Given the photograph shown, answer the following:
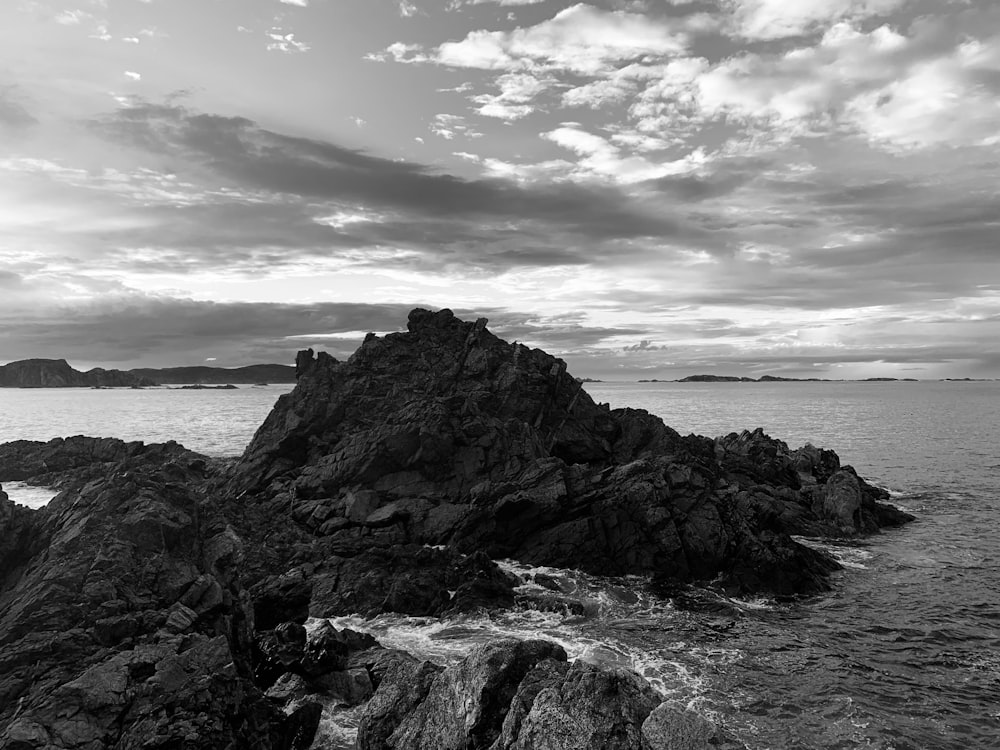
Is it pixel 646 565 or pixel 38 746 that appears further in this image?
pixel 646 565

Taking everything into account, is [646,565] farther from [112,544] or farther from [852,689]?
[112,544]

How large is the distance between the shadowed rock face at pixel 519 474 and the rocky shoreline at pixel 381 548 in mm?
210

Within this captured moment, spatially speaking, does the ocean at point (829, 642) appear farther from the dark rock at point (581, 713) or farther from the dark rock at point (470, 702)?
the dark rock at point (581, 713)

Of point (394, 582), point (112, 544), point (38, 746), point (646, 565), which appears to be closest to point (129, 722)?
point (38, 746)

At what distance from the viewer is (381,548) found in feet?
127

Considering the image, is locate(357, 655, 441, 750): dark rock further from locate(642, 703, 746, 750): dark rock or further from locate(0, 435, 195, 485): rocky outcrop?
locate(0, 435, 195, 485): rocky outcrop

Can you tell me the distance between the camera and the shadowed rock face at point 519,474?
133 feet

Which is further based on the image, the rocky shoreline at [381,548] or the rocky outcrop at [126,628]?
the rocky outcrop at [126,628]

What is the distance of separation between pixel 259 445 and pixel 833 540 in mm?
50566

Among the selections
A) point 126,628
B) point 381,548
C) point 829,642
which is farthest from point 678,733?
point 381,548

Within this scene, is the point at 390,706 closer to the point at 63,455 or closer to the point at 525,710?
the point at 525,710

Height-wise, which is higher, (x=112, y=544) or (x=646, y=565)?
(x=112, y=544)

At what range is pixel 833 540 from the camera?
48375 millimetres

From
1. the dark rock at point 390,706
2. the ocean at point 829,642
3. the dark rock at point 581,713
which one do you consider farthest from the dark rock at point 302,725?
the dark rock at point 581,713
